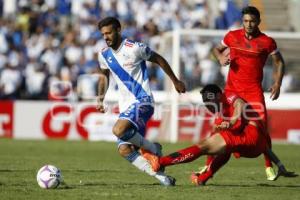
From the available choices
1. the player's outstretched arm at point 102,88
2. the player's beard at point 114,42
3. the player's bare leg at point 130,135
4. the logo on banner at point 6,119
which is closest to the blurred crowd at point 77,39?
the logo on banner at point 6,119

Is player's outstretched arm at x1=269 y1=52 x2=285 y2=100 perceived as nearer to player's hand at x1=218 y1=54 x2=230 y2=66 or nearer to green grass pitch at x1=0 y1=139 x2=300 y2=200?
player's hand at x1=218 y1=54 x2=230 y2=66

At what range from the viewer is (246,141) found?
10.5m

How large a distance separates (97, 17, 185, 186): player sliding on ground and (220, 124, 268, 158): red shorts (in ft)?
2.92

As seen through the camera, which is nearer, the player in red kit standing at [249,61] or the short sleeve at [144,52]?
the short sleeve at [144,52]

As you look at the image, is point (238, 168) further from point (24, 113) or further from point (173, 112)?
point (24, 113)

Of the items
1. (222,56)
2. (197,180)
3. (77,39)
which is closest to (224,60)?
(222,56)

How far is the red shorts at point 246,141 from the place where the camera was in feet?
34.3

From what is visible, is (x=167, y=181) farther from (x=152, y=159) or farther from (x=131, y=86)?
(x=131, y=86)

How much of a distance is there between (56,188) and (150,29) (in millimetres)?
16884

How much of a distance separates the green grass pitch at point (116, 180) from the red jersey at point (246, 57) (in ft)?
4.75

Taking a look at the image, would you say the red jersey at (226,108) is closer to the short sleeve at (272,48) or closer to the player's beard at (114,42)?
the short sleeve at (272,48)

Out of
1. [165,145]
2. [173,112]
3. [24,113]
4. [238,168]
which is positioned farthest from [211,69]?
[238,168]

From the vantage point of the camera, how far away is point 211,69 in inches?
920

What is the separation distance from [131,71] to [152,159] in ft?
4.32
